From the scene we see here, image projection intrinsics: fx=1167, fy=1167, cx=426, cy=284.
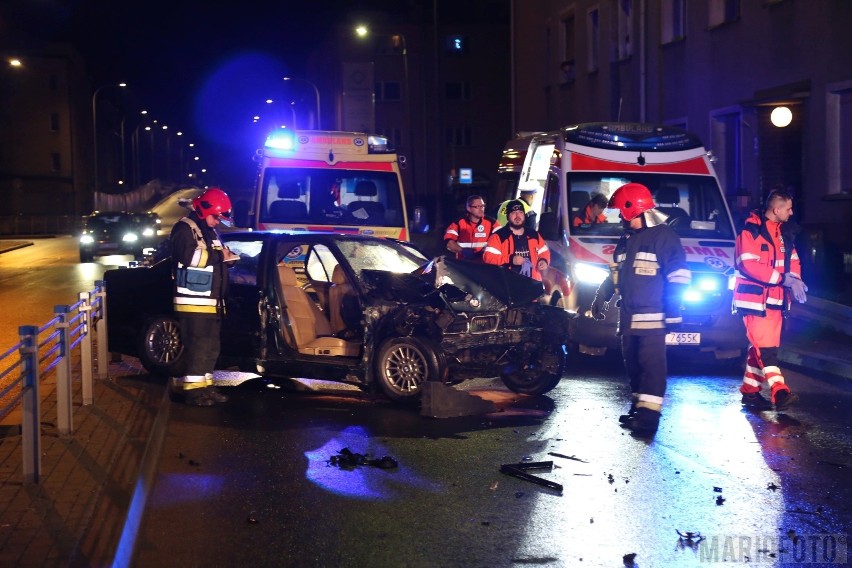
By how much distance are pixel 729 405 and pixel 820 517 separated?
3863mm

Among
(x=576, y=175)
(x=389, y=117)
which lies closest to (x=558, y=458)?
(x=576, y=175)

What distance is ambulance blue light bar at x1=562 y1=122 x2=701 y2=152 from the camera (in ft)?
44.4

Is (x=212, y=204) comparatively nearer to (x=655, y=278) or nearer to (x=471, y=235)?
(x=655, y=278)

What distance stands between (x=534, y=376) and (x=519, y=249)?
89.6 inches

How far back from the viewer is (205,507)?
21.7 feet

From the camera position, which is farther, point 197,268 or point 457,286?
point 457,286

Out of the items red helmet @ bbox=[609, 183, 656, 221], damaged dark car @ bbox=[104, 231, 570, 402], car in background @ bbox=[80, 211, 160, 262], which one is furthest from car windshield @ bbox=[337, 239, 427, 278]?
car in background @ bbox=[80, 211, 160, 262]

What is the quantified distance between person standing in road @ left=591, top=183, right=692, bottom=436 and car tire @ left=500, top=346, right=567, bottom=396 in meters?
1.13

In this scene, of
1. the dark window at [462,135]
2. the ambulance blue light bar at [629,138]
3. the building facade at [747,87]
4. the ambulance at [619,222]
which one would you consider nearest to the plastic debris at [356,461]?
the ambulance at [619,222]

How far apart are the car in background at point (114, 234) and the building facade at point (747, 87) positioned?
14.0 m

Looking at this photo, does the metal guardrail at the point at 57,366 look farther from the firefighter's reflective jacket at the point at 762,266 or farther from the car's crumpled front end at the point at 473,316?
the firefighter's reflective jacket at the point at 762,266

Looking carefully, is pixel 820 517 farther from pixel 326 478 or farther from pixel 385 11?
pixel 385 11

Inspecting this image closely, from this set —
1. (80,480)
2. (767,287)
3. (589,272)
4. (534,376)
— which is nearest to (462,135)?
(589,272)

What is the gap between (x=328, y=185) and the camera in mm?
16344
